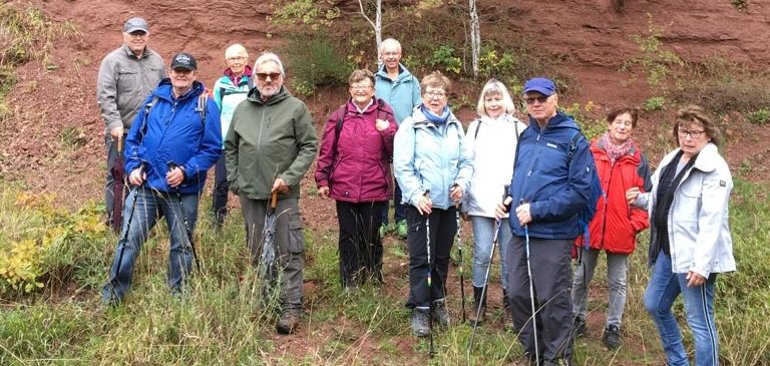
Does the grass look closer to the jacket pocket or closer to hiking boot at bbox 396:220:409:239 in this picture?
the jacket pocket

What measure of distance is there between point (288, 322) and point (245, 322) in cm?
49

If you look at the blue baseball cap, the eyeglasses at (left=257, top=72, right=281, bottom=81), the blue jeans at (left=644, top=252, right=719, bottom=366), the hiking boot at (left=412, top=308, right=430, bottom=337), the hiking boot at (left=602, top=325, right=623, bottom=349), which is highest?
the eyeglasses at (left=257, top=72, right=281, bottom=81)

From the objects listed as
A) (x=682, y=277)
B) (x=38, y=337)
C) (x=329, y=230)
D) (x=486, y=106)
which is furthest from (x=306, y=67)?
(x=682, y=277)

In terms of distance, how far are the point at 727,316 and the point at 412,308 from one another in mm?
2426

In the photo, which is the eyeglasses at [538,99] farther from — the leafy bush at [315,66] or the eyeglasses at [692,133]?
the leafy bush at [315,66]

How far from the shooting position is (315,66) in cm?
1013

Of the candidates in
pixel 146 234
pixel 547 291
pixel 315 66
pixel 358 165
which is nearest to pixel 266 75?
pixel 358 165

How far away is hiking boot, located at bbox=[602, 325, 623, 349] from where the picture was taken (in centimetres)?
532

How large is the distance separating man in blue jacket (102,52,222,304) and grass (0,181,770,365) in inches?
9.3

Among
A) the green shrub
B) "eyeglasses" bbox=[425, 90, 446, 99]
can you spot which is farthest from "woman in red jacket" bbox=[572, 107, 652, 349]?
the green shrub

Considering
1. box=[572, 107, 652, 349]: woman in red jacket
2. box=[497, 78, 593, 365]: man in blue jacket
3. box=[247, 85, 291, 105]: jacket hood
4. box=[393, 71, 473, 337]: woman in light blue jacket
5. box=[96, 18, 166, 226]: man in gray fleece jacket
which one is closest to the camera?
box=[497, 78, 593, 365]: man in blue jacket

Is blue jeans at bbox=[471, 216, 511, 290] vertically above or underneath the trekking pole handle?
underneath

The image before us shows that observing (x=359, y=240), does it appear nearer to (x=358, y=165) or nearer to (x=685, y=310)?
(x=358, y=165)

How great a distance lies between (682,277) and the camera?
4434 millimetres
